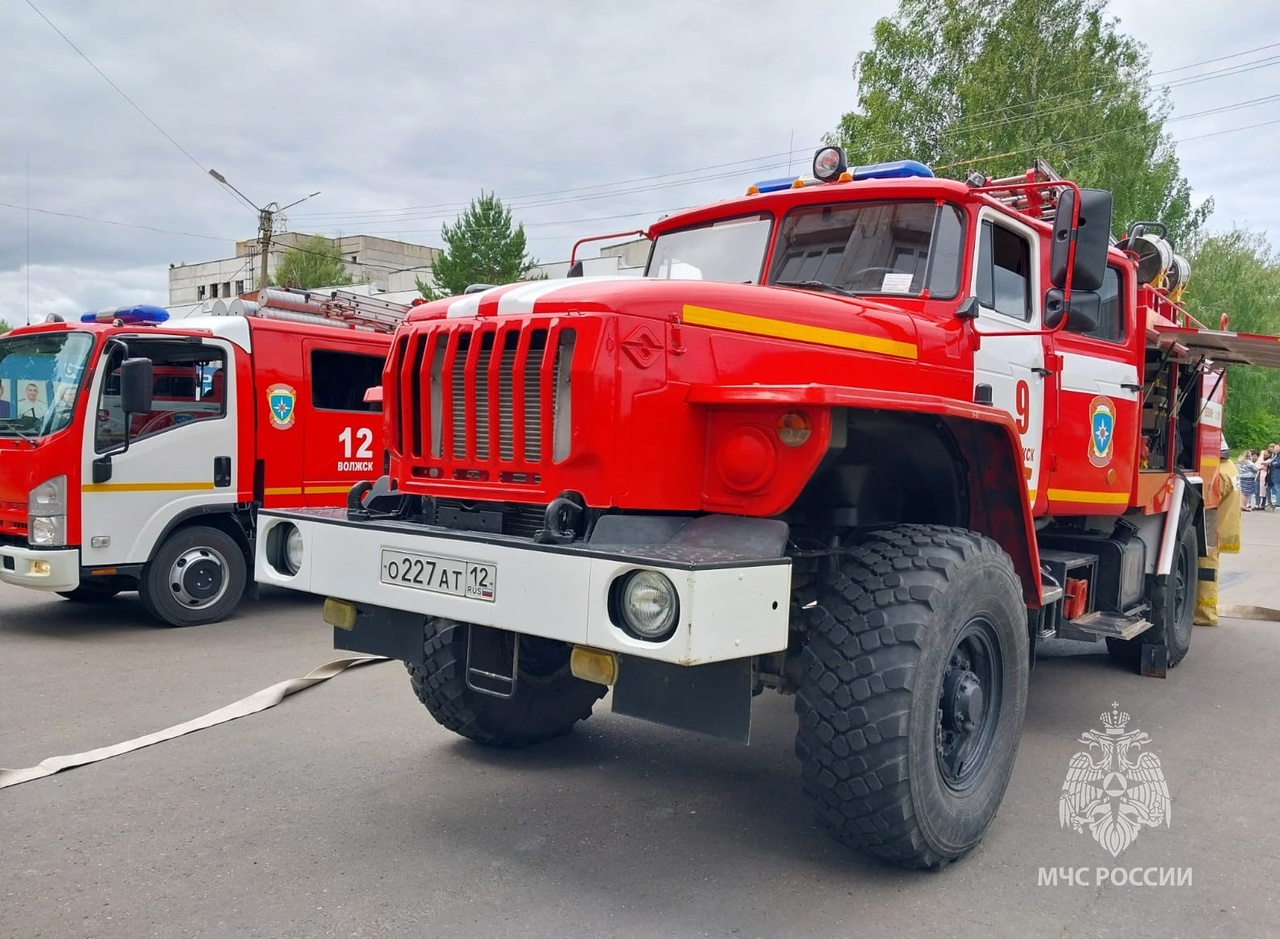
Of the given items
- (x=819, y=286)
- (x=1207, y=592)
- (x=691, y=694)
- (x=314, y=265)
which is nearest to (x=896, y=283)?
(x=819, y=286)

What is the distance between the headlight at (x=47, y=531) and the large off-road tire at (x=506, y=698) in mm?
4279

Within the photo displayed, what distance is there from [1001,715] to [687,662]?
174cm

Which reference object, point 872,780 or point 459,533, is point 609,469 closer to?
point 459,533

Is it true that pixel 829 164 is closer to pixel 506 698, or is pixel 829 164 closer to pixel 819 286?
pixel 819 286

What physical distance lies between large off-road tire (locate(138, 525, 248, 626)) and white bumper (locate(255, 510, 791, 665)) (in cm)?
529

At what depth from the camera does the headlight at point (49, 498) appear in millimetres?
7355

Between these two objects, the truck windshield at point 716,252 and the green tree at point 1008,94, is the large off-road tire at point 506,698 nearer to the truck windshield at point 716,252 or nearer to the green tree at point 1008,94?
the truck windshield at point 716,252

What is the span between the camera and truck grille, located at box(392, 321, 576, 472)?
3.35 metres

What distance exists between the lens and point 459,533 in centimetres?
330

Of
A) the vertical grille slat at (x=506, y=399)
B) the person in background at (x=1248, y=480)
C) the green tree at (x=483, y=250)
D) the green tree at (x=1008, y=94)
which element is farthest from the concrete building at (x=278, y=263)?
the vertical grille slat at (x=506, y=399)

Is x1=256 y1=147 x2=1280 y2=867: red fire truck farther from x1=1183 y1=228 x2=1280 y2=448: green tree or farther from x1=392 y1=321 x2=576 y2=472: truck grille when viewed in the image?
x1=1183 y1=228 x2=1280 y2=448: green tree

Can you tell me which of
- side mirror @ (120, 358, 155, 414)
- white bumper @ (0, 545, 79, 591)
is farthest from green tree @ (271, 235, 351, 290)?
side mirror @ (120, 358, 155, 414)

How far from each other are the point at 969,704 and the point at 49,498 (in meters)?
6.65

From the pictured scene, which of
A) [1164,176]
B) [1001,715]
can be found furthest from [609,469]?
[1164,176]
